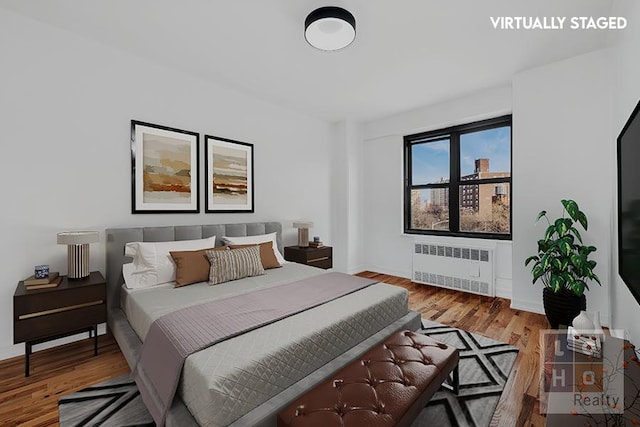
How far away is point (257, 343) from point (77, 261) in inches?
76.8

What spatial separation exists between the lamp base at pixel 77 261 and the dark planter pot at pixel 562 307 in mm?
4408

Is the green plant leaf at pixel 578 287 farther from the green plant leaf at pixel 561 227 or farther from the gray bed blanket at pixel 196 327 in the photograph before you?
the gray bed blanket at pixel 196 327

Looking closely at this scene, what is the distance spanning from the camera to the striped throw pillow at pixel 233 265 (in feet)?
8.87

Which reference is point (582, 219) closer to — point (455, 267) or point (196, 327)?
point (455, 267)

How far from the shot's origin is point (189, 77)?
131 inches

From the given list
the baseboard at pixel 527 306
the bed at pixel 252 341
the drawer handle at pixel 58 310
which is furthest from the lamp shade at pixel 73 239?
the baseboard at pixel 527 306

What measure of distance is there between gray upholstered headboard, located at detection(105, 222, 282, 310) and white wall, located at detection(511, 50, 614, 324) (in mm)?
3541

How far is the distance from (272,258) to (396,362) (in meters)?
1.99

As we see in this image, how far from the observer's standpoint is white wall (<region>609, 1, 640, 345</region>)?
6.06 ft

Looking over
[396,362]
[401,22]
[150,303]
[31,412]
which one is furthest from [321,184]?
[31,412]

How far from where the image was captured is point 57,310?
86.1 inches

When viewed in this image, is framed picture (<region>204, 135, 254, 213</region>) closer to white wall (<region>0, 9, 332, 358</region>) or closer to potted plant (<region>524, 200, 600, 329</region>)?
white wall (<region>0, 9, 332, 358</region>)

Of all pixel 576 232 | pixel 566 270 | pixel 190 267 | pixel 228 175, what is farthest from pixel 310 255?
pixel 576 232

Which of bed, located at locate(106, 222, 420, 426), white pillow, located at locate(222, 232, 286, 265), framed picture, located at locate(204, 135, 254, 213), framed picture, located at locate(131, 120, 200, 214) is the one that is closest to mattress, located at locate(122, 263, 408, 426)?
bed, located at locate(106, 222, 420, 426)
